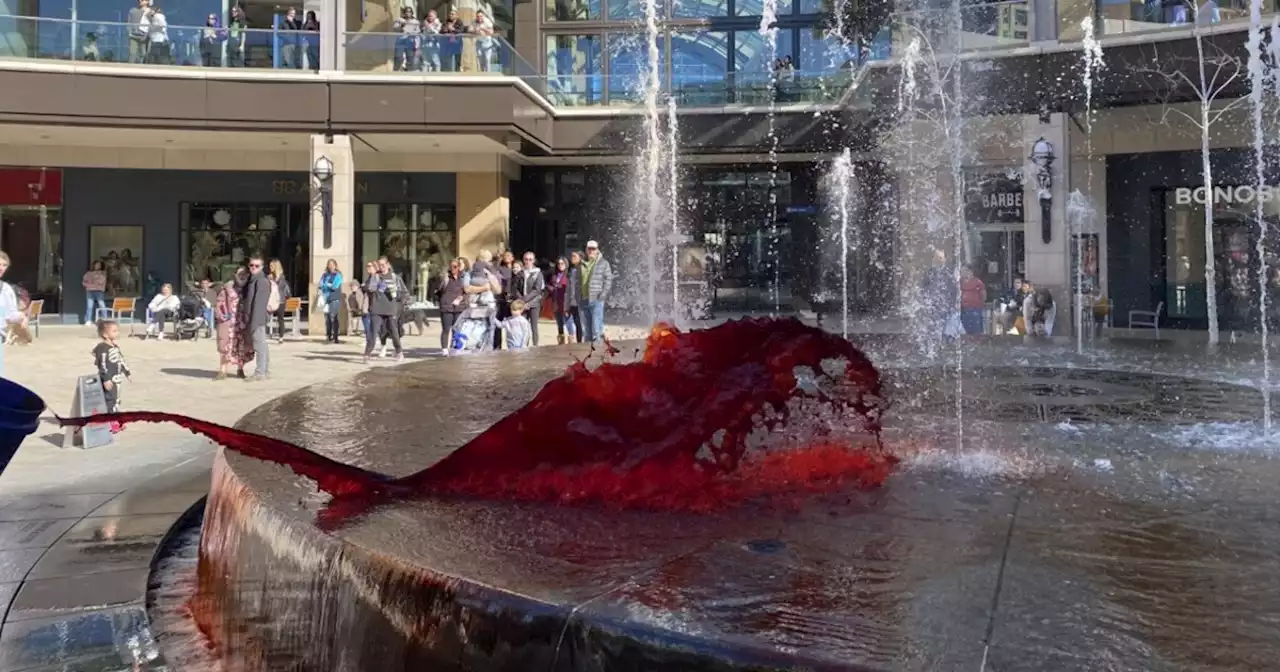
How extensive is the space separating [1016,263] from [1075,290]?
3314 millimetres

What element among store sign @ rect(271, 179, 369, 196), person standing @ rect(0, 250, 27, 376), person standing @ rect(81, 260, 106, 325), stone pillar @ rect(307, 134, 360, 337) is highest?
store sign @ rect(271, 179, 369, 196)

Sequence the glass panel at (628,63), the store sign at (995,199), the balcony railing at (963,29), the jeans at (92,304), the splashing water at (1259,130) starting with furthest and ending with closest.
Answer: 1. the glass panel at (628,63)
2. the jeans at (92,304)
3. the store sign at (995,199)
4. the balcony railing at (963,29)
5. the splashing water at (1259,130)

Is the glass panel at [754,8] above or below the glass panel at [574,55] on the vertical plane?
above

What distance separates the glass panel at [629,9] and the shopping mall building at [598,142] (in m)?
0.07

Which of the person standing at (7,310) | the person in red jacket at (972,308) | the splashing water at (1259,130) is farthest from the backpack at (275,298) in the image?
the splashing water at (1259,130)

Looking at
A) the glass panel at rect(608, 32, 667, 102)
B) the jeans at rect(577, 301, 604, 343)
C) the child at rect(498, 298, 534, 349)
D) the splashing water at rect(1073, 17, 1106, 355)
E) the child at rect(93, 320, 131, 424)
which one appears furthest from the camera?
the glass panel at rect(608, 32, 667, 102)

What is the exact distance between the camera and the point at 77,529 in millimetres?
5742

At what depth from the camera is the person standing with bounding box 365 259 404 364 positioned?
633 inches

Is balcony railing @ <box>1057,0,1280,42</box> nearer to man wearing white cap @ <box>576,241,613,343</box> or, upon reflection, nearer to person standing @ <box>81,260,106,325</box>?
man wearing white cap @ <box>576,241,613,343</box>

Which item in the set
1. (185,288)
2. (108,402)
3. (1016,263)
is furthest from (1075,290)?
(185,288)

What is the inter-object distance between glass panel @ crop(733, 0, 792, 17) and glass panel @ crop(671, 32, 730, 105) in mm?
852

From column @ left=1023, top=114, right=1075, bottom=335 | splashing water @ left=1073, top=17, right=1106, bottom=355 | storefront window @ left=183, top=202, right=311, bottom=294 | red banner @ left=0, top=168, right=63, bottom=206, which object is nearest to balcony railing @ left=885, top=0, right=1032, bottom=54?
splashing water @ left=1073, top=17, right=1106, bottom=355

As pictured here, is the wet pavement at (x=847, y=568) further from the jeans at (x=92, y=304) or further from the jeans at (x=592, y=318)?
Result: the jeans at (x=92, y=304)

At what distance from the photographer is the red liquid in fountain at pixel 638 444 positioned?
393cm
